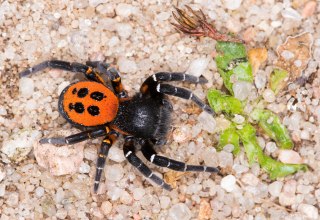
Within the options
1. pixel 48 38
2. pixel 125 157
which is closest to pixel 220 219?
pixel 125 157

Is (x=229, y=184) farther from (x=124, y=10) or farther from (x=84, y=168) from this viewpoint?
(x=124, y=10)

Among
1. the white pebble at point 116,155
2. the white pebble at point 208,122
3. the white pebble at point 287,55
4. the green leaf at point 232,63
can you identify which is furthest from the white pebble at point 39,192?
the white pebble at point 287,55

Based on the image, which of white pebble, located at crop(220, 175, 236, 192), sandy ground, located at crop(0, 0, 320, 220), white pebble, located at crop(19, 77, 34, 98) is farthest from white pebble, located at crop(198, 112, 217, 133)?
white pebble, located at crop(19, 77, 34, 98)

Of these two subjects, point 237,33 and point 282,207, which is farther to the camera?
point 237,33

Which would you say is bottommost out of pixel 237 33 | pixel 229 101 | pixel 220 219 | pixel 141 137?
pixel 220 219

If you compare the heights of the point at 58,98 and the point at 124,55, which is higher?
the point at 124,55

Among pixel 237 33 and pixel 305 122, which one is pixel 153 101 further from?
pixel 305 122

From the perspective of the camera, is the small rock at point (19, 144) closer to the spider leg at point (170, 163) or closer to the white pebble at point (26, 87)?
the white pebble at point (26, 87)

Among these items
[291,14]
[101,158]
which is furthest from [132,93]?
[291,14]
